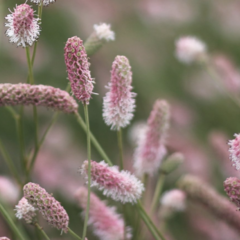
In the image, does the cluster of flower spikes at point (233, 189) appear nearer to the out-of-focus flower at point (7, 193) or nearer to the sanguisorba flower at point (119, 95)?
the sanguisorba flower at point (119, 95)

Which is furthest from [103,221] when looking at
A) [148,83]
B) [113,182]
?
[148,83]

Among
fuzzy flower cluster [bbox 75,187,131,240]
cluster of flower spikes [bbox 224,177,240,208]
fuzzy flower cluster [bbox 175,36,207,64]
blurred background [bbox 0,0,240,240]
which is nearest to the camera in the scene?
cluster of flower spikes [bbox 224,177,240,208]

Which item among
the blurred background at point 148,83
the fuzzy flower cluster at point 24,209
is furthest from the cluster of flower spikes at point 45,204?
the blurred background at point 148,83

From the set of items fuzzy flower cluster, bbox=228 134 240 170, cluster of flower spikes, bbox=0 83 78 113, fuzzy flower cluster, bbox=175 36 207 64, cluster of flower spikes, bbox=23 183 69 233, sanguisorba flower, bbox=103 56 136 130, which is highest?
fuzzy flower cluster, bbox=175 36 207 64

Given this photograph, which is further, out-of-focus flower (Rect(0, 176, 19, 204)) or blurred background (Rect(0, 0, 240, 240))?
blurred background (Rect(0, 0, 240, 240))

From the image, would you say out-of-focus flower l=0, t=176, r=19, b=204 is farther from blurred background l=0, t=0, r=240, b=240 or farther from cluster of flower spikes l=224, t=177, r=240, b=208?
cluster of flower spikes l=224, t=177, r=240, b=208

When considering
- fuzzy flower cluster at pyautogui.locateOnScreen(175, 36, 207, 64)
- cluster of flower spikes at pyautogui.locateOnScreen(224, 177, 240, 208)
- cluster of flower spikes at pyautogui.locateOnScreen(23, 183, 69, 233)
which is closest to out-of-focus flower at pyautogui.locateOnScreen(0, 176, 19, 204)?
cluster of flower spikes at pyautogui.locateOnScreen(23, 183, 69, 233)

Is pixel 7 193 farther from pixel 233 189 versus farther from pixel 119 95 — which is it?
pixel 233 189
